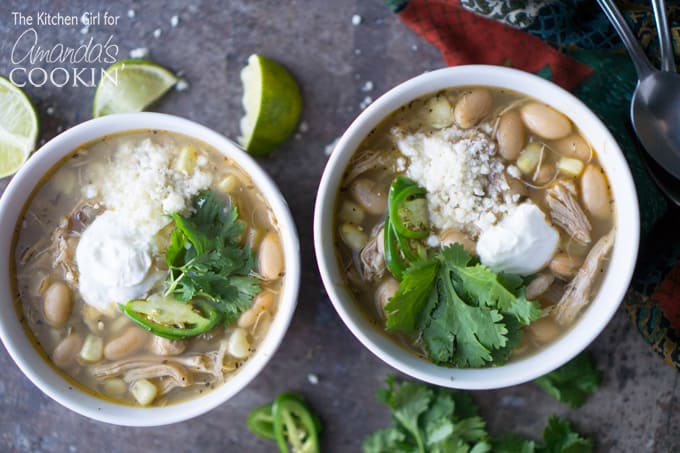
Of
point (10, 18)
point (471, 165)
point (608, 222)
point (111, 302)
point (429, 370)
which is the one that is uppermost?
point (10, 18)

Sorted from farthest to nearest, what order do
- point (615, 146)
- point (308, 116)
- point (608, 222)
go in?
point (308, 116) → point (608, 222) → point (615, 146)

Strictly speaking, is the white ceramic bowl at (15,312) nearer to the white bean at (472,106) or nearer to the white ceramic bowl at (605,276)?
the white ceramic bowl at (605,276)

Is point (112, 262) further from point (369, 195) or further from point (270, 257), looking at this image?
point (369, 195)

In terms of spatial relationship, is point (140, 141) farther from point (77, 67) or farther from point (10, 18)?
point (10, 18)

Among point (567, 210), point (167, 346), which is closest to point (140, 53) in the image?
point (167, 346)

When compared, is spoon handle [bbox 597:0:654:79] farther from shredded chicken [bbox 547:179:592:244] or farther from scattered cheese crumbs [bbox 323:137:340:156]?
scattered cheese crumbs [bbox 323:137:340:156]


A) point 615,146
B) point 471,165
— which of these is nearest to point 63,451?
point 471,165

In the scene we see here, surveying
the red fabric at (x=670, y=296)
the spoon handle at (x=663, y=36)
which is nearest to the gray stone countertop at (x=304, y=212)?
the red fabric at (x=670, y=296)
